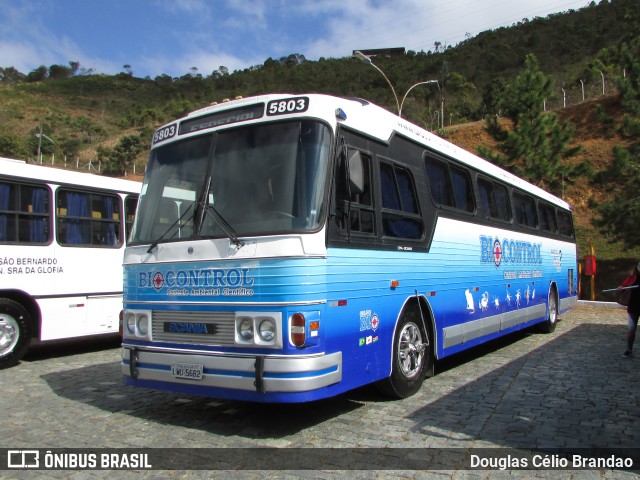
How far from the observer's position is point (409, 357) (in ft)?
22.1

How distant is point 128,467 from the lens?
4.63 meters

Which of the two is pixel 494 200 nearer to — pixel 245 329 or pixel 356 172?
pixel 356 172

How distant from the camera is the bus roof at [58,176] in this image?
908cm

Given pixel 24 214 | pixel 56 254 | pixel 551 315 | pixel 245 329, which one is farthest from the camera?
pixel 551 315

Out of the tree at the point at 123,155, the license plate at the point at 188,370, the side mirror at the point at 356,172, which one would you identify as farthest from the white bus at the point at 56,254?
the tree at the point at 123,155

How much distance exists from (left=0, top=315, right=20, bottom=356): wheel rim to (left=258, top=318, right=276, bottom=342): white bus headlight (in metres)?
5.63

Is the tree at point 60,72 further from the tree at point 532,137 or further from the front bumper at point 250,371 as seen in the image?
the front bumper at point 250,371

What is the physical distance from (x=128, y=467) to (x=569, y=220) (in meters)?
14.6

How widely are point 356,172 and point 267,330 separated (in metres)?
1.75

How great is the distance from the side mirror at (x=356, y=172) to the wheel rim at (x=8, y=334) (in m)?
6.26

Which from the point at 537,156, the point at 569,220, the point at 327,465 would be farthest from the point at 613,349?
the point at 537,156

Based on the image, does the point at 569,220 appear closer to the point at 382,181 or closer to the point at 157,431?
the point at 382,181

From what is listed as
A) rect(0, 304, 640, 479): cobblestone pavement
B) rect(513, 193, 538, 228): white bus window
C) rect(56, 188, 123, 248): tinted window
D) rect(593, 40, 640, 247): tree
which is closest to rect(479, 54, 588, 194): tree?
rect(593, 40, 640, 247): tree

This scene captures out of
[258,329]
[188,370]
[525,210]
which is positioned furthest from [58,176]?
[525,210]
